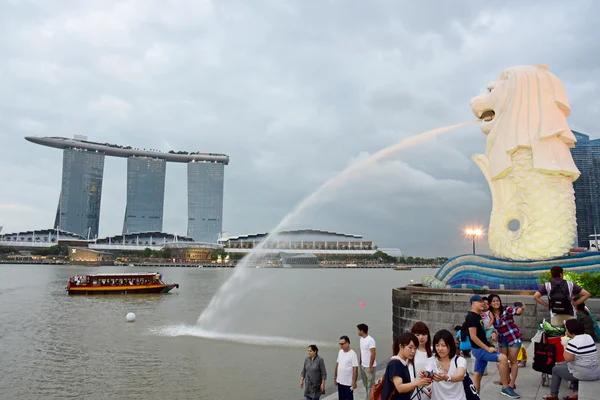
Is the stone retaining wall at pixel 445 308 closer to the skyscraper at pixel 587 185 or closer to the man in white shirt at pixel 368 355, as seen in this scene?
the man in white shirt at pixel 368 355

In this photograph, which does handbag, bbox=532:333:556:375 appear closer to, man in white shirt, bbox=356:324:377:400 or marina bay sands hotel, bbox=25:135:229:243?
man in white shirt, bbox=356:324:377:400

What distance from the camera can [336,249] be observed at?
153875mm

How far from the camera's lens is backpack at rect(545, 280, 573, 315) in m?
6.99

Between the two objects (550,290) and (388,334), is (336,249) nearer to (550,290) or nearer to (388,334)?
(388,334)

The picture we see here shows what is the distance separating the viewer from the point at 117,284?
134ft

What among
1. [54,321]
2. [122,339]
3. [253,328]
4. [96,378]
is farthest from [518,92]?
[54,321]

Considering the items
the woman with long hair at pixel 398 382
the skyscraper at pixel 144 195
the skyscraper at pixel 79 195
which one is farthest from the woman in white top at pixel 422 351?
the skyscraper at pixel 144 195

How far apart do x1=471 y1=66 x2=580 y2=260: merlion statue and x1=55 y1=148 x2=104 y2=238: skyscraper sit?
17872 cm

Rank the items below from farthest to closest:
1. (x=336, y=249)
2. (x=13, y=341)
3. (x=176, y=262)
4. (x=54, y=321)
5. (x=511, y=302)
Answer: (x=336, y=249), (x=176, y=262), (x=54, y=321), (x=13, y=341), (x=511, y=302)

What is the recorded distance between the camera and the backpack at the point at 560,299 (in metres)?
6.99

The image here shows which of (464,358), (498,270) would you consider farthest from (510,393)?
(498,270)

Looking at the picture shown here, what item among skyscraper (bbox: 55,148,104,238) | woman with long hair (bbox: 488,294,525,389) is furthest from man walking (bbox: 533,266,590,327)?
skyscraper (bbox: 55,148,104,238)

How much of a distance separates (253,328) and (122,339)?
520 centimetres

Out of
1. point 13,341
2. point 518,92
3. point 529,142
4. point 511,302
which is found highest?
point 518,92
